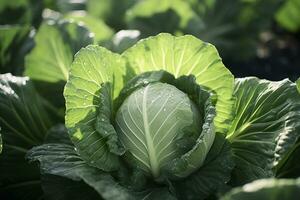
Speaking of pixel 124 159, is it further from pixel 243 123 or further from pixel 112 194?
pixel 243 123

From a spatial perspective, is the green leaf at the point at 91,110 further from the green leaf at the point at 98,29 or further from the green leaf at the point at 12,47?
the green leaf at the point at 12,47

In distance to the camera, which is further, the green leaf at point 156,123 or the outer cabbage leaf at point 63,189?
the outer cabbage leaf at point 63,189

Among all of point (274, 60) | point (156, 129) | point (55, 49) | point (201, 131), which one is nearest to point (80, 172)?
point (156, 129)

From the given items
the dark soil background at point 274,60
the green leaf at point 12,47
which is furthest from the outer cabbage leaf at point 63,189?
the dark soil background at point 274,60

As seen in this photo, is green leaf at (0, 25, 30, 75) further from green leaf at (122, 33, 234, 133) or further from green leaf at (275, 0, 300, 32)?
green leaf at (275, 0, 300, 32)

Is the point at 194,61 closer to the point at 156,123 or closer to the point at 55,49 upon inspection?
the point at 156,123

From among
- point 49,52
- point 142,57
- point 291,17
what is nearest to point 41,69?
point 49,52
